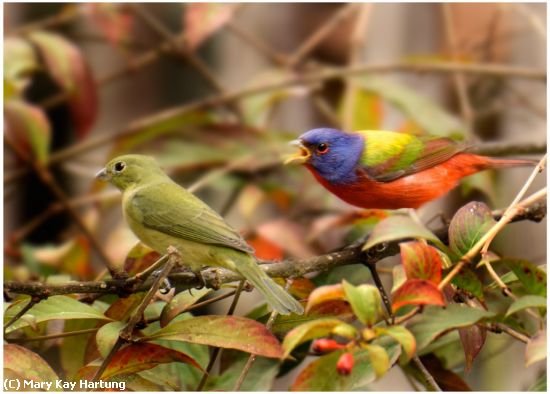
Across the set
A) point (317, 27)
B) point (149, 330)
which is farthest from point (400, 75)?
point (149, 330)

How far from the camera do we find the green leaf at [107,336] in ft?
5.70

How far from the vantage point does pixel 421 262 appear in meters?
1.58

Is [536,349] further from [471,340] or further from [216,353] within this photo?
[216,353]

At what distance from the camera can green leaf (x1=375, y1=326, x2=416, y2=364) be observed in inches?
57.1

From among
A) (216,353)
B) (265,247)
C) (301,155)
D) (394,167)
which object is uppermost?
(301,155)

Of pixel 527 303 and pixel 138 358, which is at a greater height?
pixel 527 303

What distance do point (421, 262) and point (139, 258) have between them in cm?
89

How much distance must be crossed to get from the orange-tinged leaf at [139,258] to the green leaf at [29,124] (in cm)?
124

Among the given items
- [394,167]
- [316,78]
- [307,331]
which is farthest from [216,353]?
[316,78]

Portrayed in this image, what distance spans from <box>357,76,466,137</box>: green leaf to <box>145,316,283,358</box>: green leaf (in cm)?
195

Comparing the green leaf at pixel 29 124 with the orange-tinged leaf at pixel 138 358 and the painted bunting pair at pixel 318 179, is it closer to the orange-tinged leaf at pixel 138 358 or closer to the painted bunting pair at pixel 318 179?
the painted bunting pair at pixel 318 179

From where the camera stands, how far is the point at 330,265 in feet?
6.42

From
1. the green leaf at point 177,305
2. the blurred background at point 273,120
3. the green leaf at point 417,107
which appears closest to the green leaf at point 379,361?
the green leaf at point 177,305

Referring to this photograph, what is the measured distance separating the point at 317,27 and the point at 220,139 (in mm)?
1943
